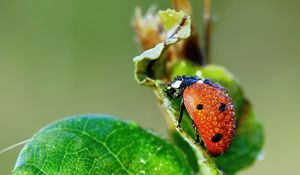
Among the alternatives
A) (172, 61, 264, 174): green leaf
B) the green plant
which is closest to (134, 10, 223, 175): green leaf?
the green plant

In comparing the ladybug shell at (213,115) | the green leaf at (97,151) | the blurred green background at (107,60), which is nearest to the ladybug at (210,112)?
the ladybug shell at (213,115)

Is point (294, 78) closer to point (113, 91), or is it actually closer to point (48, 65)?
point (113, 91)

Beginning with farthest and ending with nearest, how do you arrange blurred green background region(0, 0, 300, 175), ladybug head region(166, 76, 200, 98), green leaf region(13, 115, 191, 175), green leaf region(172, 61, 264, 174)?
blurred green background region(0, 0, 300, 175)
green leaf region(172, 61, 264, 174)
ladybug head region(166, 76, 200, 98)
green leaf region(13, 115, 191, 175)

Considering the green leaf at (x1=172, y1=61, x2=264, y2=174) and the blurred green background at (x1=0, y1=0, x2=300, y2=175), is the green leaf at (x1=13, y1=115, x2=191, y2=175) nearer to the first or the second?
the green leaf at (x1=172, y1=61, x2=264, y2=174)

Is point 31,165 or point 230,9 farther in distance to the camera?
point 230,9

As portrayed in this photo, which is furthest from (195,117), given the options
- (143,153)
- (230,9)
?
(230,9)

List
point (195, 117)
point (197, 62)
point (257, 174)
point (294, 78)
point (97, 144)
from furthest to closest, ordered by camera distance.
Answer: point (294, 78)
point (257, 174)
point (197, 62)
point (195, 117)
point (97, 144)

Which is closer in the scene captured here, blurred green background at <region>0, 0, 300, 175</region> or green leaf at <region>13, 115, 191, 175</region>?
green leaf at <region>13, 115, 191, 175</region>
